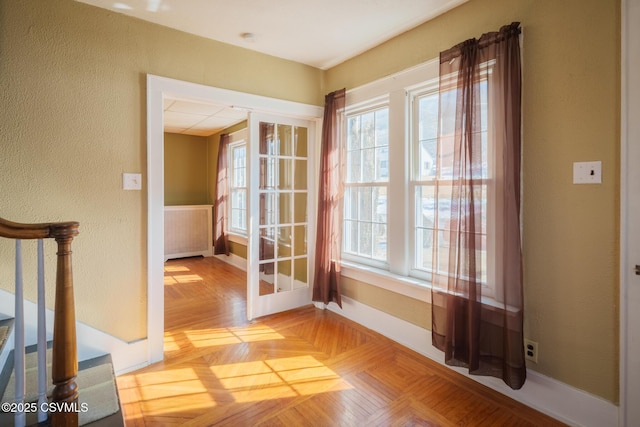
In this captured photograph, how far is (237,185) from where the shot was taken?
6.01 m

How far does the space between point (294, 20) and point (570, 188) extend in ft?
7.32

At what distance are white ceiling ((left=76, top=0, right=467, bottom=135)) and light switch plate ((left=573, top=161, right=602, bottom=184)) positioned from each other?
1.40 meters

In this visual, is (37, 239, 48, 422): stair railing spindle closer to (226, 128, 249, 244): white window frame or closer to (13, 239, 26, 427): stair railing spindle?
(13, 239, 26, 427): stair railing spindle

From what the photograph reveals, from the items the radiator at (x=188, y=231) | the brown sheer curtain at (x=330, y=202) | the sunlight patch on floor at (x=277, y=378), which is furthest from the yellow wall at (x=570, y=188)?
the radiator at (x=188, y=231)

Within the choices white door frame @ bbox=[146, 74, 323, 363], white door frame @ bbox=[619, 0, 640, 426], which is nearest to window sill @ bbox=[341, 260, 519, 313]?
white door frame @ bbox=[619, 0, 640, 426]

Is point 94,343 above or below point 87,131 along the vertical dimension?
below

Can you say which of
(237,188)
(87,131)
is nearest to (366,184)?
(87,131)

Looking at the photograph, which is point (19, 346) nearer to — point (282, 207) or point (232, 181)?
point (282, 207)

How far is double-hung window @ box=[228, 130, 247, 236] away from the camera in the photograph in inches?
226

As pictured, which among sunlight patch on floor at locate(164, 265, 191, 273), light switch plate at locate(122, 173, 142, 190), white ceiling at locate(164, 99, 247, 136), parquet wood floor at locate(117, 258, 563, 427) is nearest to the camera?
parquet wood floor at locate(117, 258, 563, 427)

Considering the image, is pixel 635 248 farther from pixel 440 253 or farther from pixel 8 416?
pixel 8 416

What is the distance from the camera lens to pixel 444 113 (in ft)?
7.54

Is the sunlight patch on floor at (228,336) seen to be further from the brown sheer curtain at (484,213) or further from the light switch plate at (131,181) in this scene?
the brown sheer curtain at (484,213)

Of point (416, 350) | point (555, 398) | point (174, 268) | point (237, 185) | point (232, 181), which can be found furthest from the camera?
point (232, 181)
